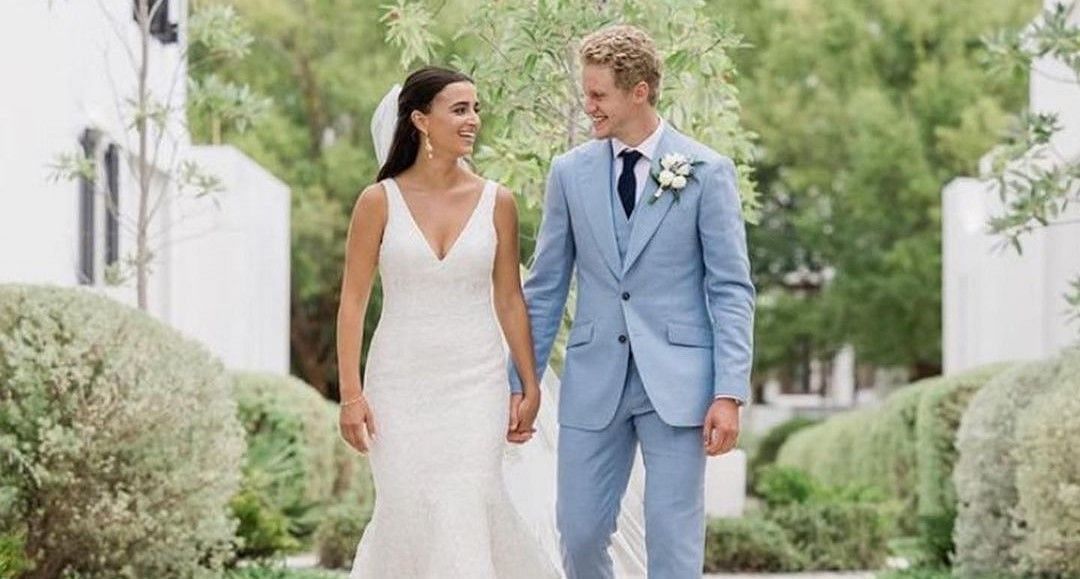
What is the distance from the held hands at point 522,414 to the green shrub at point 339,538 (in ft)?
26.6

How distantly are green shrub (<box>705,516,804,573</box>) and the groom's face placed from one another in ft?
29.2

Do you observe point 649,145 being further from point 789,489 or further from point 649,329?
point 789,489

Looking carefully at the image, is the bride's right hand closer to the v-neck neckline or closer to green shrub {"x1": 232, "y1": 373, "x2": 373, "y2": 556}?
the v-neck neckline

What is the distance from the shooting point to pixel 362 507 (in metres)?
15.8

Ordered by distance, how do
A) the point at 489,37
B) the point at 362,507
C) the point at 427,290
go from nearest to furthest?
the point at 427,290
the point at 489,37
the point at 362,507

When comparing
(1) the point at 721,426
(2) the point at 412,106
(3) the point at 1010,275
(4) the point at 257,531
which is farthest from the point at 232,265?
(1) the point at 721,426

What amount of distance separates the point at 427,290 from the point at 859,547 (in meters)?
9.63

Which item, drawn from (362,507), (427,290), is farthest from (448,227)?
(362,507)

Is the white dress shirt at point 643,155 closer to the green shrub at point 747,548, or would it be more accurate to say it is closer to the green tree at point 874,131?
the green shrub at point 747,548

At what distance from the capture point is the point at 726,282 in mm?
6812

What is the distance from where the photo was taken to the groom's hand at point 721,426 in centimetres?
671

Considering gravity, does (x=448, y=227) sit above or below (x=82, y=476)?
above

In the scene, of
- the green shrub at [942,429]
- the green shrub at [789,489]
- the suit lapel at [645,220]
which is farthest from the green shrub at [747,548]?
the suit lapel at [645,220]

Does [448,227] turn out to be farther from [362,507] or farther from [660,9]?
[362,507]
